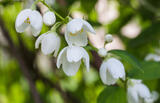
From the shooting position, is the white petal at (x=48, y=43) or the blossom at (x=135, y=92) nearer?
the white petal at (x=48, y=43)

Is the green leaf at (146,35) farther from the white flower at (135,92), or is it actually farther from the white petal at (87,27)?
the white petal at (87,27)

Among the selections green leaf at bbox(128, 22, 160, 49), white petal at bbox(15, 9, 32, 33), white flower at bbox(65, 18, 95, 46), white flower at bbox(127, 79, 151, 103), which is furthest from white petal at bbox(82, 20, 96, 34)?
green leaf at bbox(128, 22, 160, 49)

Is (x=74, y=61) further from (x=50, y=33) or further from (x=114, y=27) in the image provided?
(x=114, y=27)

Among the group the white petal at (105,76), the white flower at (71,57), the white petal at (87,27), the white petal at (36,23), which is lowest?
the white petal at (105,76)

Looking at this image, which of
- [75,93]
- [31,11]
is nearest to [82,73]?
[75,93]

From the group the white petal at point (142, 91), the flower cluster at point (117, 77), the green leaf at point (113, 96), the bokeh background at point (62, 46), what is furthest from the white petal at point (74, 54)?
the bokeh background at point (62, 46)
